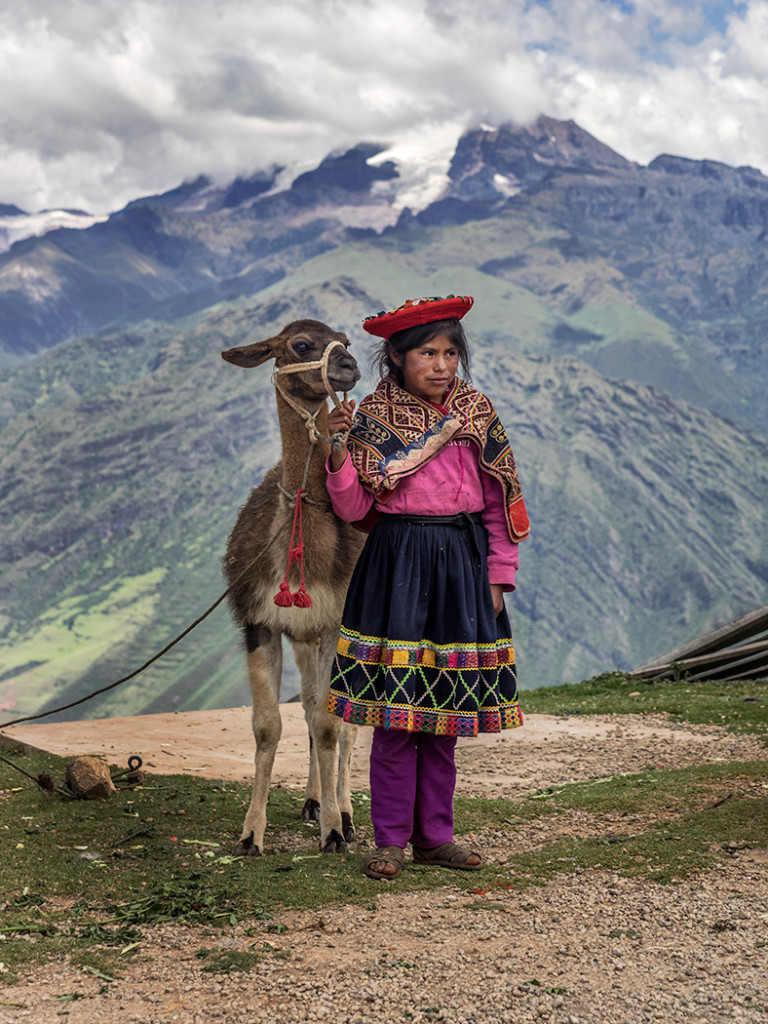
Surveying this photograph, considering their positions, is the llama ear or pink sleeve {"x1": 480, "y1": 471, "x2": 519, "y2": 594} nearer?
pink sleeve {"x1": 480, "y1": 471, "x2": 519, "y2": 594}

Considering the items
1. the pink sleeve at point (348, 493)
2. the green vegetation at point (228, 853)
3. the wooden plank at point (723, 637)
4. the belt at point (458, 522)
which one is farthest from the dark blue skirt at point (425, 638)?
the wooden plank at point (723, 637)

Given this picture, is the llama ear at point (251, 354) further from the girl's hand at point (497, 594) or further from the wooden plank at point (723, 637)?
the wooden plank at point (723, 637)

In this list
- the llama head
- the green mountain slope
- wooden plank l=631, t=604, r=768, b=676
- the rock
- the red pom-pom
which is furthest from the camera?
the green mountain slope

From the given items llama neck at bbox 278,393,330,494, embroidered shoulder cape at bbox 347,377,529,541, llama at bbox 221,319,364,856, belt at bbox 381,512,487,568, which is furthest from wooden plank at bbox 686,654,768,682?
llama neck at bbox 278,393,330,494

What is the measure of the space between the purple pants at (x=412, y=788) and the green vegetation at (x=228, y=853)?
18 centimetres

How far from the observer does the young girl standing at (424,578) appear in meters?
3.90

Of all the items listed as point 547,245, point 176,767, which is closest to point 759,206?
point 547,245

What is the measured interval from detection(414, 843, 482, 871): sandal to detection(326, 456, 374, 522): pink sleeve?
4.77 ft

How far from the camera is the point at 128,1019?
261 centimetres

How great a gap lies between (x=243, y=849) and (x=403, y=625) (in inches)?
52.5

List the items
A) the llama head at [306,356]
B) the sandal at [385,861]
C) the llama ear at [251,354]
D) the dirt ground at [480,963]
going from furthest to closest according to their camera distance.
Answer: the llama ear at [251,354] < the llama head at [306,356] < the sandal at [385,861] < the dirt ground at [480,963]

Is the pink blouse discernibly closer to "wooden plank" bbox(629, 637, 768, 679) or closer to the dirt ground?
the dirt ground

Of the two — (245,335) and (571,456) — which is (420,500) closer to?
(571,456)

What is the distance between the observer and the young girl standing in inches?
154
